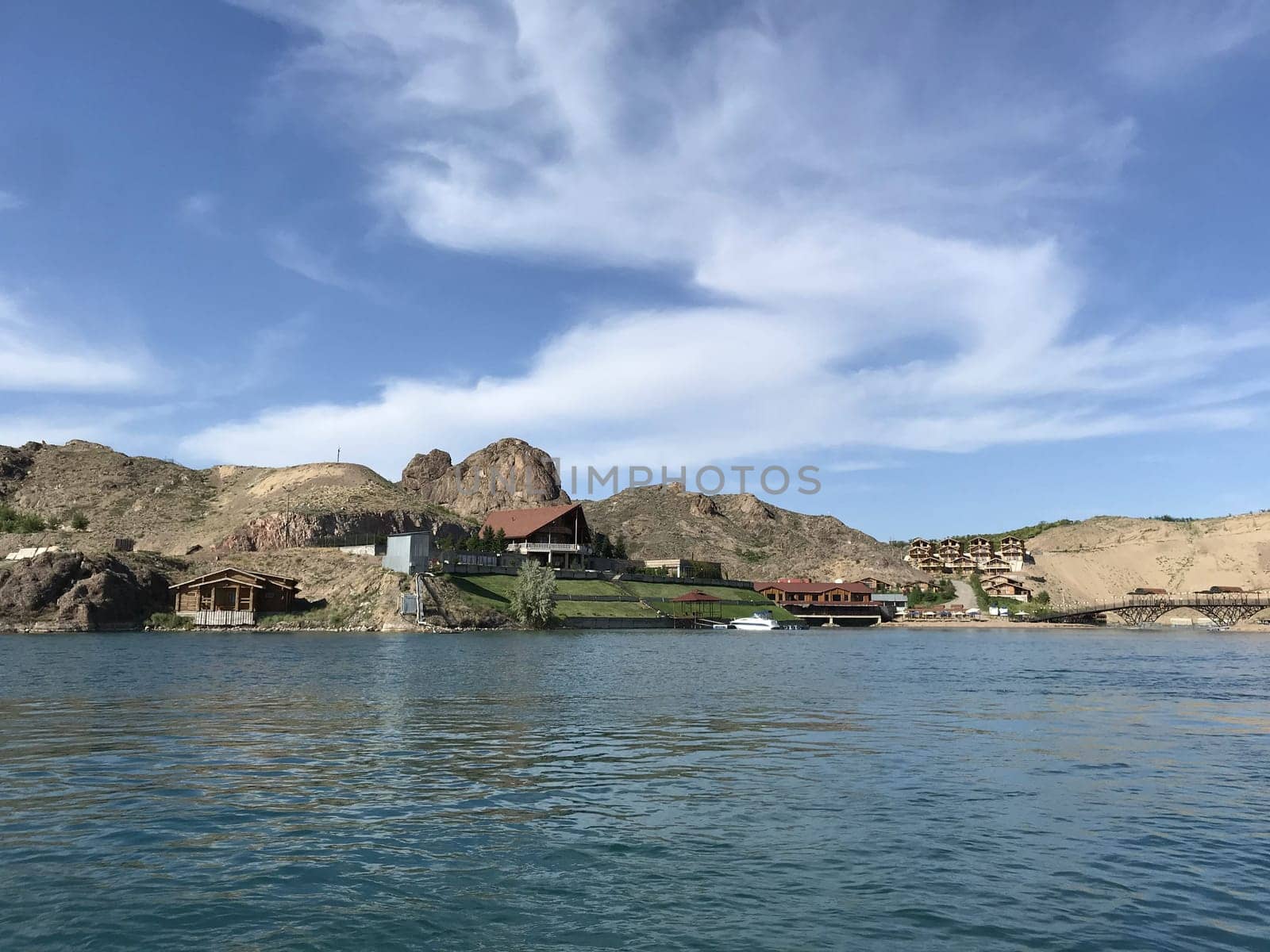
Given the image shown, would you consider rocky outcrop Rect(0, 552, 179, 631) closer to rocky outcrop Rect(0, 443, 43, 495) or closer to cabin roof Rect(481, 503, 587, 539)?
cabin roof Rect(481, 503, 587, 539)

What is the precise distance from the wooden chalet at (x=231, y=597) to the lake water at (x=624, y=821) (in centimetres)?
7090

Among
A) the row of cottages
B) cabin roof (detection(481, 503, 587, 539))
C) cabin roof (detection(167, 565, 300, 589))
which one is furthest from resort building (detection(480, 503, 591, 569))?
the row of cottages

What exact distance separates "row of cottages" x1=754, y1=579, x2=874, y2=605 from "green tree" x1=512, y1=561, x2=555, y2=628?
7018 centimetres

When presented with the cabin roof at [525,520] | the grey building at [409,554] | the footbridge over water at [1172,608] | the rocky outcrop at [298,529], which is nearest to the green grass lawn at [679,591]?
the cabin roof at [525,520]

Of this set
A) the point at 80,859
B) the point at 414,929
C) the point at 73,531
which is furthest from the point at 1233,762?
the point at 73,531

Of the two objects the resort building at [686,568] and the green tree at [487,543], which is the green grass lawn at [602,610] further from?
the resort building at [686,568]

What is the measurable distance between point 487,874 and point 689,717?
65.7ft

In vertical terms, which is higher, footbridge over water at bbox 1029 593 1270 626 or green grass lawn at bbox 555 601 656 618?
green grass lawn at bbox 555 601 656 618

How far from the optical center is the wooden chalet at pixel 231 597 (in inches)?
4208

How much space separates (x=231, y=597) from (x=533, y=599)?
121 ft

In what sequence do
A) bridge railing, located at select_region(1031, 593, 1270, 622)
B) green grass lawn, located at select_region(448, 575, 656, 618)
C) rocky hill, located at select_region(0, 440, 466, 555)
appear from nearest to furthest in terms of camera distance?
green grass lawn, located at select_region(448, 575, 656, 618) → rocky hill, located at select_region(0, 440, 466, 555) → bridge railing, located at select_region(1031, 593, 1270, 622)

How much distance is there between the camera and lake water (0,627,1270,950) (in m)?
11.9

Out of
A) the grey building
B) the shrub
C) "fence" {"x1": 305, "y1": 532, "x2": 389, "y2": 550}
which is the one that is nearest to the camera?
the shrub

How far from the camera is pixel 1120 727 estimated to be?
1248 inches
